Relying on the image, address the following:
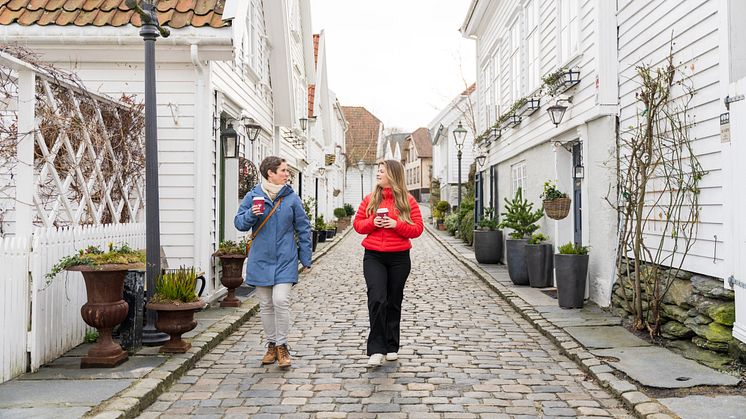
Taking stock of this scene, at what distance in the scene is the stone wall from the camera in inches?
211

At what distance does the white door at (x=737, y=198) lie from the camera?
5012 millimetres

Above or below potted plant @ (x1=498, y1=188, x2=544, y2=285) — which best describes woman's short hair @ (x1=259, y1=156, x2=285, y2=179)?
above

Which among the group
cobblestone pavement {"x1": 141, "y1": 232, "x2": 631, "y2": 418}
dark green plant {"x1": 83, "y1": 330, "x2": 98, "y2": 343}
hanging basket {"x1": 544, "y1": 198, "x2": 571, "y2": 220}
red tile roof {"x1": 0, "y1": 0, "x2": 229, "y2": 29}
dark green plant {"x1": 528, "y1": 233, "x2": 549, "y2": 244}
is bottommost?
cobblestone pavement {"x1": 141, "y1": 232, "x2": 631, "y2": 418}

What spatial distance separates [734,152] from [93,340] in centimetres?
581

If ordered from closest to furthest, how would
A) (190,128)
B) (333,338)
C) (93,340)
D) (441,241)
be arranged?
(93,340)
(333,338)
(190,128)
(441,241)

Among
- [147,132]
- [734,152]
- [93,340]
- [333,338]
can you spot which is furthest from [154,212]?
[734,152]

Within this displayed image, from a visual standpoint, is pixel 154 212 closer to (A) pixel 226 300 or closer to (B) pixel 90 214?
(B) pixel 90 214

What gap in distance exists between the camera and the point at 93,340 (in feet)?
21.2

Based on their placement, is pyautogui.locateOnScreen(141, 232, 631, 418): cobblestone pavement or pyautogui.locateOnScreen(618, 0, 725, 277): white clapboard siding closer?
pyautogui.locateOnScreen(141, 232, 631, 418): cobblestone pavement

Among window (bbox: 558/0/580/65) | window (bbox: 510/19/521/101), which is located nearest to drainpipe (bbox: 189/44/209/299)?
window (bbox: 558/0/580/65)

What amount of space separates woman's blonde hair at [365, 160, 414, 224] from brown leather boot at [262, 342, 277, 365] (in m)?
1.46

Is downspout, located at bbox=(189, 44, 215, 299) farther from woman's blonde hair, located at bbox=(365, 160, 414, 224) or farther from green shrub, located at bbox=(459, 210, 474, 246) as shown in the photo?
green shrub, located at bbox=(459, 210, 474, 246)

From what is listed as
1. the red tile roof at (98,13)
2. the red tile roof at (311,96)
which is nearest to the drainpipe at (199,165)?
the red tile roof at (98,13)

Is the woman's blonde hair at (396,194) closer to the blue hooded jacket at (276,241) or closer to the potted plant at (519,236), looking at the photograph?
the blue hooded jacket at (276,241)
